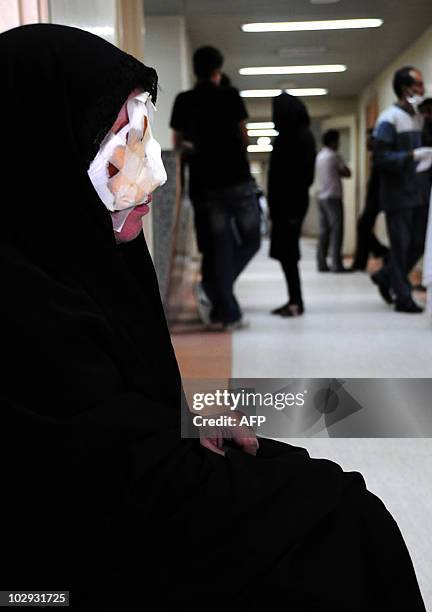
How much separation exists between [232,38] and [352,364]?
582 centimetres

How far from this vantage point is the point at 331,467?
3.15ft

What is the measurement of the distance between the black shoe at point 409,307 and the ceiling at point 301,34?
3300mm

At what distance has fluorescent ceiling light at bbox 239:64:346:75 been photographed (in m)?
9.78

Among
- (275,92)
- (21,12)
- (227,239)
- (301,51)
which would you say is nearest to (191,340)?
(227,239)

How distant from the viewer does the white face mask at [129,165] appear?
97 centimetres

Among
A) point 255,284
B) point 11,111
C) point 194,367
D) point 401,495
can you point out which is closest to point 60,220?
point 11,111

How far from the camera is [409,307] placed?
450cm

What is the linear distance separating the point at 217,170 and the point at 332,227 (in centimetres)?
419

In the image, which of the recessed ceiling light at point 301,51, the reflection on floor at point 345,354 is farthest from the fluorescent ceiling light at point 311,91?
the reflection on floor at point 345,354

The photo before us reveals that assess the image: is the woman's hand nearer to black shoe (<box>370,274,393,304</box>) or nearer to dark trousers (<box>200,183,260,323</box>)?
dark trousers (<box>200,183,260,323</box>)

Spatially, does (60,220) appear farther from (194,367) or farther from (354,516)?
(194,367)

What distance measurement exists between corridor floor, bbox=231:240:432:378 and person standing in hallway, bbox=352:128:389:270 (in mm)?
643

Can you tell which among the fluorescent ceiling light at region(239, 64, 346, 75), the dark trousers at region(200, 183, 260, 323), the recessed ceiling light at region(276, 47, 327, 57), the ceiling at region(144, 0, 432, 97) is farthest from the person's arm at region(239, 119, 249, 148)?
the fluorescent ceiling light at region(239, 64, 346, 75)

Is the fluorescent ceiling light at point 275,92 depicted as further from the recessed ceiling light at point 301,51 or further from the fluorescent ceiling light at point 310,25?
the fluorescent ceiling light at point 310,25
